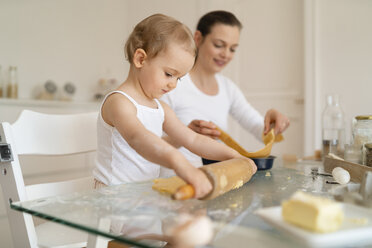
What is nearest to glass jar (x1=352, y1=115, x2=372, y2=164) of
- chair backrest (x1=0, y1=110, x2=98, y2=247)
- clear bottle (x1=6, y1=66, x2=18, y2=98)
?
chair backrest (x1=0, y1=110, x2=98, y2=247)

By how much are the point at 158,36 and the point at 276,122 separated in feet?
2.19

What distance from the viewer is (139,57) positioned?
105 cm

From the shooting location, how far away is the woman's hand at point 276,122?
4.67 ft

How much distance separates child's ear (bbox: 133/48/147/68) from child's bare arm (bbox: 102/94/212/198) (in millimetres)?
124

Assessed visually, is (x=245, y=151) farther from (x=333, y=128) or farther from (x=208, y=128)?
(x=333, y=128)

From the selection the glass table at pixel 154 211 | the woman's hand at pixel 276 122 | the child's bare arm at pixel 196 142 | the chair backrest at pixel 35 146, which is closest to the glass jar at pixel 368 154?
the glass table at pixel 154 211

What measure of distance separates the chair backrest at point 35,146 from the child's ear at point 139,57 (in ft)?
0.99

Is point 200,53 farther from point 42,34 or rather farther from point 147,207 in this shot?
point 42,34

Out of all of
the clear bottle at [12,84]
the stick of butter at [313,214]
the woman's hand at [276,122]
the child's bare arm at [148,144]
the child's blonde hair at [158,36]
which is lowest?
the woman's hand at [276,122]

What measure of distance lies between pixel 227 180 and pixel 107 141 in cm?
51

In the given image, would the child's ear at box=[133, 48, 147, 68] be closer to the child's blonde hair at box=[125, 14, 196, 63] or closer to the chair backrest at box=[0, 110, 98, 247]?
the child's blonde hair at box=[125, 14, 196, 63]

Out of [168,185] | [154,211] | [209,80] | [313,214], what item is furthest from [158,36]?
[209,80]

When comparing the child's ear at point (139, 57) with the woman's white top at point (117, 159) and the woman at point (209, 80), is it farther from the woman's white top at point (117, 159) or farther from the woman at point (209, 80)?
the woman at point (209, 80)

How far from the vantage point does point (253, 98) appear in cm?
353
